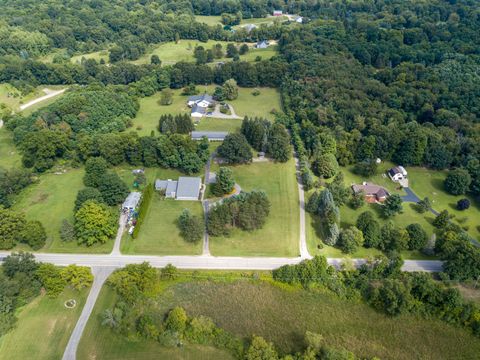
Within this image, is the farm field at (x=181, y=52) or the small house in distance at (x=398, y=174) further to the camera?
the farm field at (x=181, y=52)

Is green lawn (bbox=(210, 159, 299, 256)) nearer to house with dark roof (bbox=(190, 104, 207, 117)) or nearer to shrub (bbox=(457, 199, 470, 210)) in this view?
house with dark roof (bbox=(190, 104, 207, 117))

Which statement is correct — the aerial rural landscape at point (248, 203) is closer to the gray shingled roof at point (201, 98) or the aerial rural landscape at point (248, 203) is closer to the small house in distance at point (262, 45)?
the gray shingled roof at point (201, 98)

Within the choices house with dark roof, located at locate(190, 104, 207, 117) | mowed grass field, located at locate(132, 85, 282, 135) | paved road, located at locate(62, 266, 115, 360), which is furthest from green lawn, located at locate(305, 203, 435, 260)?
house with dark roof, located at locate(190, 104, 207, 117)

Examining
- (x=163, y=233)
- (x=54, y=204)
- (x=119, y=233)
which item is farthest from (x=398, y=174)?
(x=54, y=204)

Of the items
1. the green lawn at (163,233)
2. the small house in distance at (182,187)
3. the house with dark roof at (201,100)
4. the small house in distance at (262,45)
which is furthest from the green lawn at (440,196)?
the small house in distance at (262,45)

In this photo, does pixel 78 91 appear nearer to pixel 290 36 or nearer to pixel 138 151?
pixel 138 151

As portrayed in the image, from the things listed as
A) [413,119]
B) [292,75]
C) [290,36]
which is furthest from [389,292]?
[290,36]

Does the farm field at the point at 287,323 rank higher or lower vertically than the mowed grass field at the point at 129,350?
lower

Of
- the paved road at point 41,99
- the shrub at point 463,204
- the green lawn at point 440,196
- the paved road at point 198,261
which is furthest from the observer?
the paved road at point 41,99
